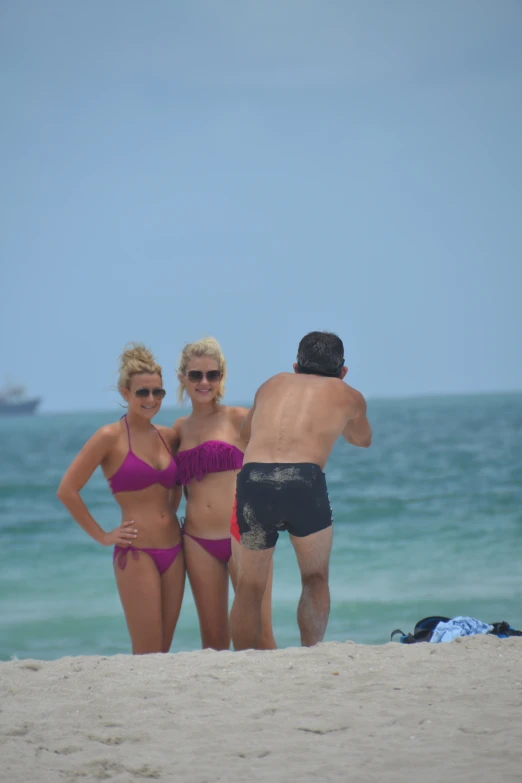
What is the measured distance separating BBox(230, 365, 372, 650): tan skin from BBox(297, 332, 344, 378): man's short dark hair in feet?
0.35

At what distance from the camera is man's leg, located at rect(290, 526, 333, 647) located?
4.16m

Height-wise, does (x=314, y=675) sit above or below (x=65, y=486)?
below

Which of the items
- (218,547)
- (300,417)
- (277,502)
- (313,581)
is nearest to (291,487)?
(277,502)

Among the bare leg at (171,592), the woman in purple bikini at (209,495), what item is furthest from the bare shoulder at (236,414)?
the bare leg at (171,592)

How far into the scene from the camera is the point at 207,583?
181 inches

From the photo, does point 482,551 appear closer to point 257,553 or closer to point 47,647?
point 47,647

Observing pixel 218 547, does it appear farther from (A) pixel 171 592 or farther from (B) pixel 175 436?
(B) pixel 175 436

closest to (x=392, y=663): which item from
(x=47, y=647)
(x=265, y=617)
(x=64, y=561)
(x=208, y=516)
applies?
(x=265, y=617)

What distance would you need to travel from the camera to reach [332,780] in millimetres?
2736

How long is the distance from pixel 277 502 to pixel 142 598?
0.98 m

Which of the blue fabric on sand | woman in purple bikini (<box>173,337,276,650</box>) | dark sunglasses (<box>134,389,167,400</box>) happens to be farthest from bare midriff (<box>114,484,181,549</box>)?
the blue fabric on sand

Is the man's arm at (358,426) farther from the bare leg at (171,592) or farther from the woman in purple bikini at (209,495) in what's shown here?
the bare leg at (171,592)

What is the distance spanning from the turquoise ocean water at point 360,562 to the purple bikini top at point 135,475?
4238mm

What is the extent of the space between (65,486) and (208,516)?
28.9 inches
